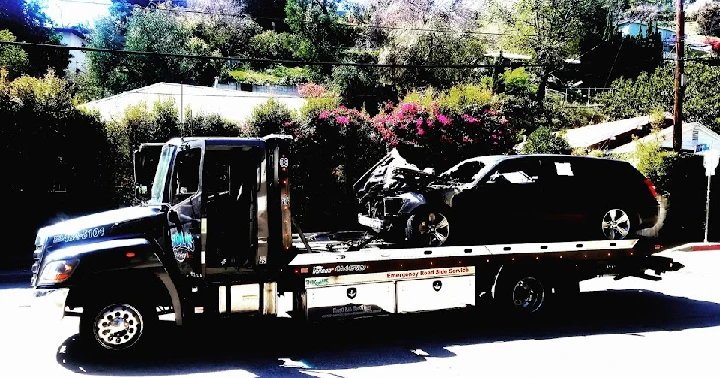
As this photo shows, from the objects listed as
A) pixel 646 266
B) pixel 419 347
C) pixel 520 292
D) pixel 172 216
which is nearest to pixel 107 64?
pixel 172 216

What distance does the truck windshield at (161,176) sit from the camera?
313 inches

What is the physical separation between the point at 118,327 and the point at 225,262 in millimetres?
1459

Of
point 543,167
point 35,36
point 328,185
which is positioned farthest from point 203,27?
point 543,167

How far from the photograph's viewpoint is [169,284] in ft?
24.1

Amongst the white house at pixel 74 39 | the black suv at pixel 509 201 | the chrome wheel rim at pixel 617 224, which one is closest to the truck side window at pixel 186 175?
the black suv at pixel 509 201

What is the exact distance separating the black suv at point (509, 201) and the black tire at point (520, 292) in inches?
23.5

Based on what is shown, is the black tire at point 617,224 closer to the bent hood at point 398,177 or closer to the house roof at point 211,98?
the bent hood at point 398,177

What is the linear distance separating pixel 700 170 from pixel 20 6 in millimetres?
46753

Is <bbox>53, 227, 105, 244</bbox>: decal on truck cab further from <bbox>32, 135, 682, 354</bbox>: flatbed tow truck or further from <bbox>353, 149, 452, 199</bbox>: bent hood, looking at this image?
<bbox>353, 149, 452, 199</bbox>: bent hood

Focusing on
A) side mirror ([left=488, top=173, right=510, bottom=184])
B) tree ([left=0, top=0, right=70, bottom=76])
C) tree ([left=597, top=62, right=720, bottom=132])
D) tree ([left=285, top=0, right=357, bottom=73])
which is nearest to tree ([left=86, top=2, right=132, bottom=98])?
tree ([left=0, top=0, right=70, bottom=76])

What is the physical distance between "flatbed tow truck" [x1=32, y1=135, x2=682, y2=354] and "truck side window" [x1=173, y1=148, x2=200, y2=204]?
1cm

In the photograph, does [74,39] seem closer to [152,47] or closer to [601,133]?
[152,47]

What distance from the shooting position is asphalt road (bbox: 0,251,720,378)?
23.5 feet

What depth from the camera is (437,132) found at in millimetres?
20578
